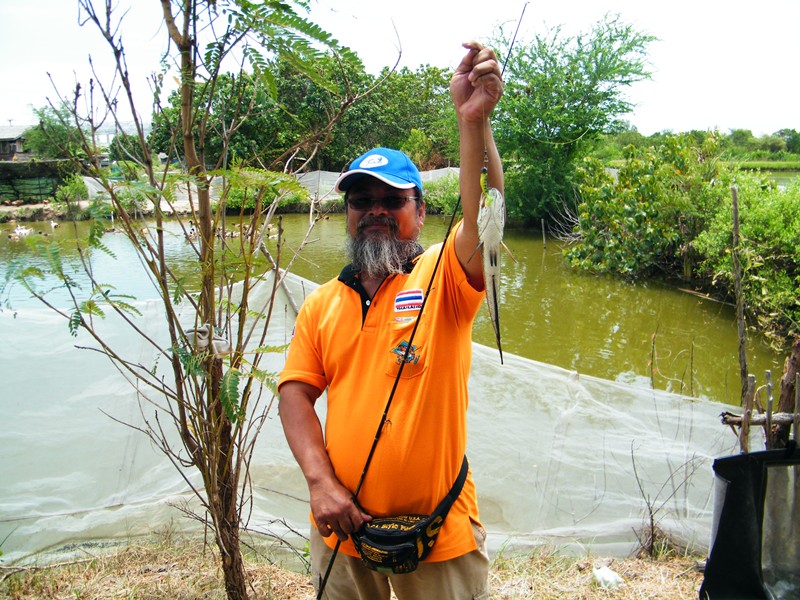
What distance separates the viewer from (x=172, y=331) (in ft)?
5.81

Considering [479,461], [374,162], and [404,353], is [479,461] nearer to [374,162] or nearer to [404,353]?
[404,353]

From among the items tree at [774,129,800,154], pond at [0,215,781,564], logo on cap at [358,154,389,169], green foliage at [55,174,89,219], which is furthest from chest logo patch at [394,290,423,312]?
tree at [774,129,800,154]

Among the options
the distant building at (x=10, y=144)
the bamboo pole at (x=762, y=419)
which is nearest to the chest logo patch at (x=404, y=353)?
the bamboo pole at (x=762, y=419)

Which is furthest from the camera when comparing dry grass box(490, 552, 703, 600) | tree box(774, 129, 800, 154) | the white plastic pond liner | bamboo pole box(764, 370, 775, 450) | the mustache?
tree box(774, 129, 800, 154)

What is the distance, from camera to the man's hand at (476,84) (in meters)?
1.27

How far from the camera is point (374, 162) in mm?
1734

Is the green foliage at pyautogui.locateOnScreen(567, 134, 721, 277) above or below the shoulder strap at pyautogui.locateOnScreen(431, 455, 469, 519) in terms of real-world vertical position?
above

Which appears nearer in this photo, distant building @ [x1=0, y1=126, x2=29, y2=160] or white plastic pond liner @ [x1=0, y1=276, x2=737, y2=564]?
white plastic pond liner @ [x1=0, y1=276, x2=737, y2=564]

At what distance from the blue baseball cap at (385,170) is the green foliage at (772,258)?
643cm

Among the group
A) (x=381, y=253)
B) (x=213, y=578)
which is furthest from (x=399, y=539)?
(x=213, y=578)

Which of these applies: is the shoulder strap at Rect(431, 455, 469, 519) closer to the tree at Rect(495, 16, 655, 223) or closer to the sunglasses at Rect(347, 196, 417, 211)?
the sunglasses at Rect(347, 196, 417, 211)

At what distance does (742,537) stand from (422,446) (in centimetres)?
142

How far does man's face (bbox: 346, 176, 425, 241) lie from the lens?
1.76 m

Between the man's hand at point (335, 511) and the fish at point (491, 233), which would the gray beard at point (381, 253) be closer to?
the fish at point (491, 233)
